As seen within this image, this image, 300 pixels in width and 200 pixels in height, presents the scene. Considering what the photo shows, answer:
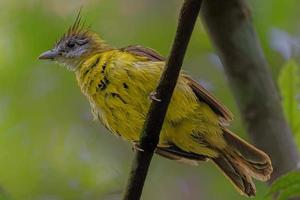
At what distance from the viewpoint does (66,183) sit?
A: 406 centimetres

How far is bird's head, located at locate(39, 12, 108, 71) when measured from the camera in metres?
4.10

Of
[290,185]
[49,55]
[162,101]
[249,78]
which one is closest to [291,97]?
[249,78]

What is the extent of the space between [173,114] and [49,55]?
3.58 feet

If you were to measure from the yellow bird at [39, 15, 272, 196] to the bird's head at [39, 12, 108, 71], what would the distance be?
42 centimetres

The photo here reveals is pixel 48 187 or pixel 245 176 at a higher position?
pixel 245 176

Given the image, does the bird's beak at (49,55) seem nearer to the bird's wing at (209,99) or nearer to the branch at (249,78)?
the bird's wing at (209,99)

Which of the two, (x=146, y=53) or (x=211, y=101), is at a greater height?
(x=146, y=53)

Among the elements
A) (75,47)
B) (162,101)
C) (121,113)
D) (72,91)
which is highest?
(162,101)

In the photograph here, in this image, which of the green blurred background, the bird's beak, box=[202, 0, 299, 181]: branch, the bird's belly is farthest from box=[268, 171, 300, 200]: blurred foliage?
the bird's beak

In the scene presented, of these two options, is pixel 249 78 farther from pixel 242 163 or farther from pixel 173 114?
pixel 242 163

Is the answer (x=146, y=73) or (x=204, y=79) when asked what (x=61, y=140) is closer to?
(x=204, y=79)

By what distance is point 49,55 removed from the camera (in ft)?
13.6

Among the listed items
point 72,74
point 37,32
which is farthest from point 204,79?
point 37,32

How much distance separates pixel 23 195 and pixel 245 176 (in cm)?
122
